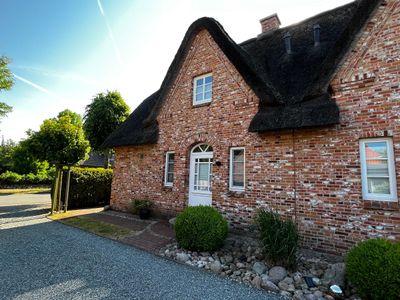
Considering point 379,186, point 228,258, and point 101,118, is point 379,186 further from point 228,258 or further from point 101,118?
point 101,118

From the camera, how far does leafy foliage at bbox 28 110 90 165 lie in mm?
12516

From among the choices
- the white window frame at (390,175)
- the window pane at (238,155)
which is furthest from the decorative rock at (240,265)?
the window pane at (238,155)

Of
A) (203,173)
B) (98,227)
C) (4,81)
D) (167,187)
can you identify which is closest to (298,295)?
(203,173)

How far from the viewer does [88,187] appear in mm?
13188

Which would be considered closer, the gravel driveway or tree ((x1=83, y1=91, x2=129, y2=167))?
the gravel driveway

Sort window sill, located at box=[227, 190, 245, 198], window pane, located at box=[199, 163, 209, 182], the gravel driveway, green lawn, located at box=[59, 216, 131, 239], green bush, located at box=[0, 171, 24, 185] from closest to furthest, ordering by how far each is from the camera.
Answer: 1. the gravel driveway
2. window sill, located at box=[227, 190, 245, 198]
3. green lawn, located at box=[59, 216, 131, 239]
4. window pane, located at box=[199, 163, 209, 182]
5. green bush, located at box=[0, 171, 24, 185]

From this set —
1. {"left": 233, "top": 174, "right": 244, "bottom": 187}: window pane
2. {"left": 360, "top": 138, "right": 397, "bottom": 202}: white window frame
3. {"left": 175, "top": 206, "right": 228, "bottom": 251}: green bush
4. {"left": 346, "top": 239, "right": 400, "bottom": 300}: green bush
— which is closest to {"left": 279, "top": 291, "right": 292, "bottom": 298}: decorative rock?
{"left": 346, "top": 239, "right": 400, "bottom": 300}: green bush

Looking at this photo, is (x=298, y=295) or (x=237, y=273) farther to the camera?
(x=237, y=273)

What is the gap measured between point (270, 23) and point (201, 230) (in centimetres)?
1058

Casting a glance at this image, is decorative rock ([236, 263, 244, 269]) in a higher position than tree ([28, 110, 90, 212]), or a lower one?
lower

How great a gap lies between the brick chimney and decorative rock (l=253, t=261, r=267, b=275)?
10672 millimetres

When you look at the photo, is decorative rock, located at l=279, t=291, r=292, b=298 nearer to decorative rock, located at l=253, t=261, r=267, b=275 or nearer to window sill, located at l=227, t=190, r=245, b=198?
decorative rock, located at l=253, t=261, r=267, b=275

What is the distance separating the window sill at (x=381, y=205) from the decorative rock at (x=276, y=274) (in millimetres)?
2572

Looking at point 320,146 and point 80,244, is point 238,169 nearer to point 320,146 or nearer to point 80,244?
point 320,146
